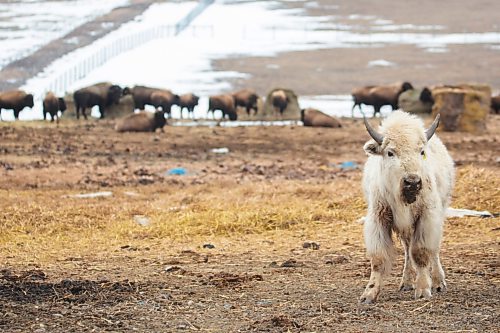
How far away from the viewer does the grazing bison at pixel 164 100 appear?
121 ft

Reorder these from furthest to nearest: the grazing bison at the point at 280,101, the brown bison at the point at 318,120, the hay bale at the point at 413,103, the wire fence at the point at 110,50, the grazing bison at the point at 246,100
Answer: the wire fence at the point at 110,50 → the grazing bison at the point at 246,100 → the grazing bison at the point at 280,101 → the hay bale at the point at 413,103 → the brown bison at the point at 318,120

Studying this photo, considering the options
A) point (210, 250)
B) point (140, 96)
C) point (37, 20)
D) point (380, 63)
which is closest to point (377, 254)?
point (210, 250)

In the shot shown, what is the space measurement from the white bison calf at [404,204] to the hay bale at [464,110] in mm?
17222

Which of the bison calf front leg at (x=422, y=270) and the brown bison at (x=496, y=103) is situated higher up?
the bison calf front leg at (x=422, y=270)

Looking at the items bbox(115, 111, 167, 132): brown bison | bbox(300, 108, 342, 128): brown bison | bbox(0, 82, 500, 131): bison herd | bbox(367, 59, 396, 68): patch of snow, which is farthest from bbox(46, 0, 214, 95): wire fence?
bbox(115, 111, 167, 132): brown bison

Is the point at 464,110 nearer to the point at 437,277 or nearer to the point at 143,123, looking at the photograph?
the point at 143,123

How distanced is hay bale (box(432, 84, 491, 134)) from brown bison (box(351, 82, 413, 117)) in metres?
10.2

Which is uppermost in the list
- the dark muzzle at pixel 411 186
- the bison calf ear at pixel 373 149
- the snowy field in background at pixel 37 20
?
the snowy field in background at pixel 37 20

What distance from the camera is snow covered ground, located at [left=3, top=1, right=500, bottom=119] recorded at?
1845 inches

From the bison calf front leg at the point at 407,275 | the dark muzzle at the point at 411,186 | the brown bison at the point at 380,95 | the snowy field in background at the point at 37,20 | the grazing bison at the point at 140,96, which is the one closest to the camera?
the dark muzzle at the point at 411,186

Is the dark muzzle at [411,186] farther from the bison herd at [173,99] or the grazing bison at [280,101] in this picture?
the grazing bison at [280,101]

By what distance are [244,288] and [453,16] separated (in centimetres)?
6190

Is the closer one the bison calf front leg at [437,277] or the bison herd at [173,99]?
the bison calf front leg at [437,277]

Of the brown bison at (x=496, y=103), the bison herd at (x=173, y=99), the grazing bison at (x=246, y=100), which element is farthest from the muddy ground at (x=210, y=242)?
the grazing bison at (x=246, y=100)
